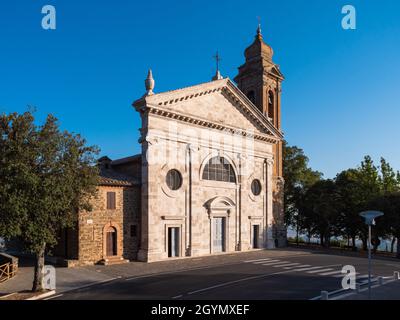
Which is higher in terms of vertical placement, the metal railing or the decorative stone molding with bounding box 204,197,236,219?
the decorative stone molding with bounding box 204,197,236,219

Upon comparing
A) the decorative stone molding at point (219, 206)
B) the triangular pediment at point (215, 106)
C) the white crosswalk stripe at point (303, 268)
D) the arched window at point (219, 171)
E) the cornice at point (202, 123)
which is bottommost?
the white crosswalk stripe at point (303, 268)

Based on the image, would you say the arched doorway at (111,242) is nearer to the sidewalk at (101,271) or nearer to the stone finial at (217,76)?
the sidewalk at (101,271)

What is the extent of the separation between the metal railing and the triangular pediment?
13.0 m

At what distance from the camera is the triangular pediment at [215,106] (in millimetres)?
25844

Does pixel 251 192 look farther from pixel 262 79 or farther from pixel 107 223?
pixel 107 223

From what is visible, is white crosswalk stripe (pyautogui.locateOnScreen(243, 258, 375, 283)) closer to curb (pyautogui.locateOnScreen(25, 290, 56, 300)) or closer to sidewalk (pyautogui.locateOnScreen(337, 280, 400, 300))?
sidewalk (pyautogui.locateOnScreen(337, 280, 400, 300))

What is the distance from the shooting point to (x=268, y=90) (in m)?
36.7

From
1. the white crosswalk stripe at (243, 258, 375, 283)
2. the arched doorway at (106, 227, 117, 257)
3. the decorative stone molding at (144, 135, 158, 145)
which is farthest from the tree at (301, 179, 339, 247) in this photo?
the arched doorway at (106, 227, 117, 257)

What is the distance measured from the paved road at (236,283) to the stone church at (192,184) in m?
5.06

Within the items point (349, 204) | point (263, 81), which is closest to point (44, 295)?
point (263, 81)

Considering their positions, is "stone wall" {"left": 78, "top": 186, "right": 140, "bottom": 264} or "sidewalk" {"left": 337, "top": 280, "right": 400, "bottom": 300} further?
"stone wall" {"left": 78, "top": 186, "right": 140, "bottom": 264}

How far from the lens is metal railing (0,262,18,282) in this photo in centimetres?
1702

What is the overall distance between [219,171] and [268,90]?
12380mm

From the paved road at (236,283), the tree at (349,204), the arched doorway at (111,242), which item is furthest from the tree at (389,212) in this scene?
the arched doorway at (111,242)
